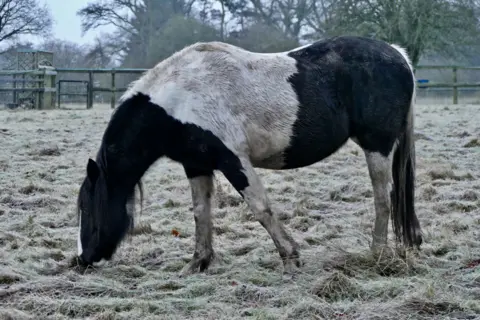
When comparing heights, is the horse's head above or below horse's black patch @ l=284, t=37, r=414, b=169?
below

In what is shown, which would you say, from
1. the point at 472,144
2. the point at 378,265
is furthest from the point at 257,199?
the point at 472,144

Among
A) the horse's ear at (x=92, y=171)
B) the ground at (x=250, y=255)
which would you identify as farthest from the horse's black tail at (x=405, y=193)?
the horse's ear at (x=92, y=171)

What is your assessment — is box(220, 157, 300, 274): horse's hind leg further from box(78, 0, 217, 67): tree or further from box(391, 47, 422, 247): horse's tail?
box(78, 0, 217, 67): tree

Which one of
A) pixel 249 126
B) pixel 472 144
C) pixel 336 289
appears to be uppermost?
pixel 249 126

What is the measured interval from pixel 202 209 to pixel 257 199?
0.61 m

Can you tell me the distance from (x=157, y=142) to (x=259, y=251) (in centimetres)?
108

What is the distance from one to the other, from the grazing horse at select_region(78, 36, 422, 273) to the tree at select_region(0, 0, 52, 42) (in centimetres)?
2762

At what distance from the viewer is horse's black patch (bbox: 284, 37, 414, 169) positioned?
425cm

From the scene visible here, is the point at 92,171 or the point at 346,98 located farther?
the point at 346,98

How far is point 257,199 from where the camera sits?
13.2 feet

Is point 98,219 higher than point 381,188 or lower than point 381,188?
lower

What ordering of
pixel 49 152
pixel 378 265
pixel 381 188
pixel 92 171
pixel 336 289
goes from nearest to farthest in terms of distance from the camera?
pixel 336 289 < pixel 378 265 < pixel 92 171 < pixel 381 188 < pixel 49 152

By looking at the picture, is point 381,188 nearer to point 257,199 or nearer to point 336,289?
point 257,199

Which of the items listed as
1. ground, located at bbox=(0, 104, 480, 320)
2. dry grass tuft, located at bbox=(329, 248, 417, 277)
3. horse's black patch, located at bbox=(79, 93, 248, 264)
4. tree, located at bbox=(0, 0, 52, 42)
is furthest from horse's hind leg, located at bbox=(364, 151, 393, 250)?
tree, located at bbox=(0, 0, 52, 42)
